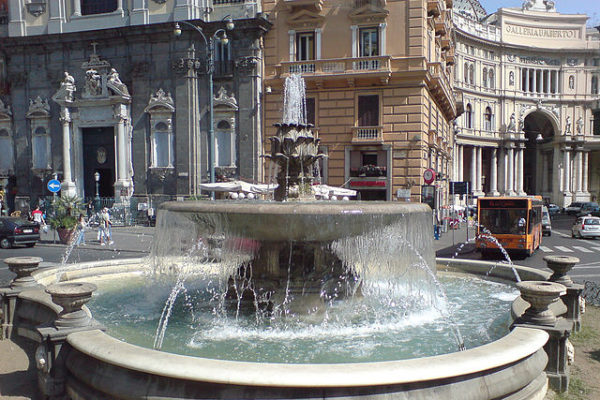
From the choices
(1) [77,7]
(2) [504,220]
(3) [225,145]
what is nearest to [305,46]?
(3) [225,145]

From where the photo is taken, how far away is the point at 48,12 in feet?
94.9

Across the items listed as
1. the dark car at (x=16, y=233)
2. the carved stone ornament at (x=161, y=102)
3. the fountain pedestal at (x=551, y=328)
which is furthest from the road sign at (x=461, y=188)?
the dark car at (x=16, y=233)

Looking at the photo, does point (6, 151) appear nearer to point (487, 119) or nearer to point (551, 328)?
point (551, 328)

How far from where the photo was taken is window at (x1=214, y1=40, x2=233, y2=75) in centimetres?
2652

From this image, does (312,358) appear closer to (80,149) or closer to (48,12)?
(80,149)

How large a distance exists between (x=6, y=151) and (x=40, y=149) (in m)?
2.72

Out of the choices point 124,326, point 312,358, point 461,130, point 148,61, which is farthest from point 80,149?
point 461,130

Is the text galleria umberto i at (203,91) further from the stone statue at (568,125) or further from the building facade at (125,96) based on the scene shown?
the stone statue at (568,125)

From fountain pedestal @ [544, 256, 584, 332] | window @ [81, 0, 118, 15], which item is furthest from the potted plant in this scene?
fountain pedestal @ [544, 256, 584, 332]

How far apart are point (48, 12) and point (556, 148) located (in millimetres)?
55305

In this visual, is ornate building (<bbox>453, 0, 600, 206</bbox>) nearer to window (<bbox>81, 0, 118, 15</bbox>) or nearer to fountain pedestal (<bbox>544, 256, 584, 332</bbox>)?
window (<bbox>81, 0, 118, 15</bbox>)

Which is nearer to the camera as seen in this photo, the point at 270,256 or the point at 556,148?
the point at 270,256

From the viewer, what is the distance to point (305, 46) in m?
26.0

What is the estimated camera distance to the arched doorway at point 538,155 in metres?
61.7
